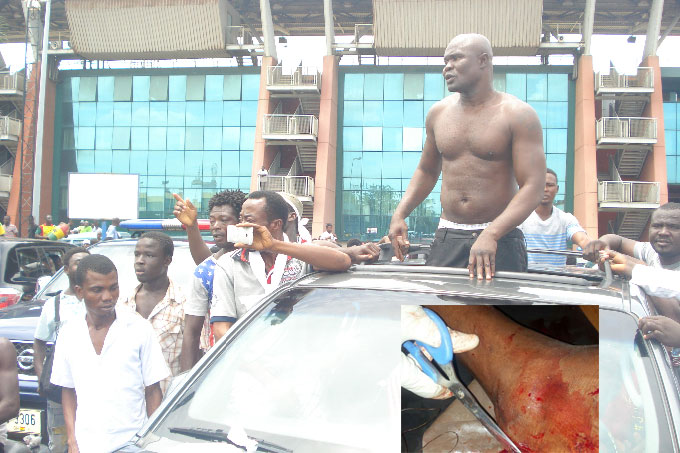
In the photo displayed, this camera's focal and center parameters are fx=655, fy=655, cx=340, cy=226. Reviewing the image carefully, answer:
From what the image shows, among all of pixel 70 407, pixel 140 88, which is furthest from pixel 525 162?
pixel 140 88

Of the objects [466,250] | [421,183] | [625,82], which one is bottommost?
[466,250]

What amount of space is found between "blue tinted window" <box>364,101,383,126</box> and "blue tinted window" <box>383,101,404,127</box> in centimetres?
24

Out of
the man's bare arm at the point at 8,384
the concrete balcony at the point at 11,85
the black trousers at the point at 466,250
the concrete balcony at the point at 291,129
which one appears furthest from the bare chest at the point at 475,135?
the concrete balcony at the point at 11,85

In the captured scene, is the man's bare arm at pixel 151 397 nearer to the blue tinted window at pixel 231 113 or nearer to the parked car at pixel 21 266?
the parked car at pixel 21 266

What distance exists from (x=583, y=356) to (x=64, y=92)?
116ft

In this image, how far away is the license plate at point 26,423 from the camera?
4422 mm

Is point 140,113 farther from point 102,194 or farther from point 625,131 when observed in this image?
point 625,131

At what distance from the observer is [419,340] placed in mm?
2043

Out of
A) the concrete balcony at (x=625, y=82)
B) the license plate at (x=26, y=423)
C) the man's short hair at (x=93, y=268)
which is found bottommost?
the license plate at (x=26, y=423)

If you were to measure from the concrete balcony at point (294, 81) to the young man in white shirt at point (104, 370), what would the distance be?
2602 cm

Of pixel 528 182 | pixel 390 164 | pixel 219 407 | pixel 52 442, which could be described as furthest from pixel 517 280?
pixel 390 164

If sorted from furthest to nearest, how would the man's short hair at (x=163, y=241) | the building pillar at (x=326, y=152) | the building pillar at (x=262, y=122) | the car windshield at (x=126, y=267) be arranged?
the building pillar at (x=262, y=122), the building pillar at (x=326, y=152), the car windshield at (x=126, y=267), the man's short hair at (x=163, y=241)

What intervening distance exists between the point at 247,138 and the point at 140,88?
6.20 metres

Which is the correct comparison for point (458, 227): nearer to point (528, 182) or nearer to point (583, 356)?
point (528, 182)
